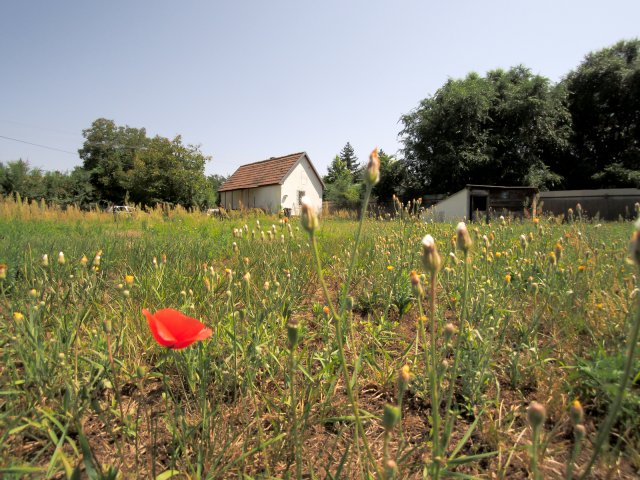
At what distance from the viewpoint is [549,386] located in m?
1.32

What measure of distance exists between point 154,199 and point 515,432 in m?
25.1

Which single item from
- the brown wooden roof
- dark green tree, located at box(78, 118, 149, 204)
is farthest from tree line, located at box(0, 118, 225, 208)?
the brown wooden roof

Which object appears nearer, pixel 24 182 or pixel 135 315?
pixel 135 315

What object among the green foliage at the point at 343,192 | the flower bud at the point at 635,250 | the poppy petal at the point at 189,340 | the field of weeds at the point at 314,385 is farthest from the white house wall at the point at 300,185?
the flower bud at the point at 635,250

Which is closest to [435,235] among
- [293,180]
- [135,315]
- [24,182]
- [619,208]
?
[135,315]

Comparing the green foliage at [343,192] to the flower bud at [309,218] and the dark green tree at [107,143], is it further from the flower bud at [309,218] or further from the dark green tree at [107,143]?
the flower bud at [309,218]

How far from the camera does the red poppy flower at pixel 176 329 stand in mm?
772

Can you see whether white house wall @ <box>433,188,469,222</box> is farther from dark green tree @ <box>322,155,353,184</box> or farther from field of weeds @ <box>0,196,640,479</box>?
dark green tree @ <box>322,155,353,184</box>

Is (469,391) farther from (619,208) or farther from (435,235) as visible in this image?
(619,208)

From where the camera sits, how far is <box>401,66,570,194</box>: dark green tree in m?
21.6

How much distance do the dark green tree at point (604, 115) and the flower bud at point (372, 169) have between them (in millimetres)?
26374

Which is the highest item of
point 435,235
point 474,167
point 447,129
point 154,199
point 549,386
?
point 447,129

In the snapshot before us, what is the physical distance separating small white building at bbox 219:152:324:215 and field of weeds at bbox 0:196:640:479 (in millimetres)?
17471

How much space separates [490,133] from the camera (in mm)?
22672
